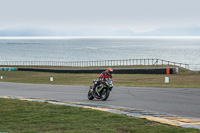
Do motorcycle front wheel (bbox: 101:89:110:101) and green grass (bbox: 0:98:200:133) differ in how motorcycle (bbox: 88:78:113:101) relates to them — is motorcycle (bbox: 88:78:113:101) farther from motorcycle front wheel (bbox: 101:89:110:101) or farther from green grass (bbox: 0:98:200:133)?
green grass (bbox: 0:98:200:133)

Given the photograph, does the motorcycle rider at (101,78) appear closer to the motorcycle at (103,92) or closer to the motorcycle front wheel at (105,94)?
the motorcycle at (103,92)

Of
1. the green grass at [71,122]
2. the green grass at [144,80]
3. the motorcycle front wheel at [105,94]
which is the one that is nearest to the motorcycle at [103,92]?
the motorcycle front wheel at [105,94]

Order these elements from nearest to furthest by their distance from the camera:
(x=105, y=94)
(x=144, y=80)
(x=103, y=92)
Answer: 1. (x=105, y=94)
2. (x=103, y=92)
3. (x=144, y=80)

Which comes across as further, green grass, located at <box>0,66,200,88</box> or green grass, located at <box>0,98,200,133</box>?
green grass, located at <box>0,66,200,88</box>

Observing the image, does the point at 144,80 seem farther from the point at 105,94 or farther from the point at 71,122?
the point at 71,122

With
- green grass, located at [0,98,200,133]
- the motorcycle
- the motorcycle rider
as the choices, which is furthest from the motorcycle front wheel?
green grass, located at [0,98,200,133]

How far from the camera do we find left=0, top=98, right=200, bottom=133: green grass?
8.68m

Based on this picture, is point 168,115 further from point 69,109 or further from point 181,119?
point 69,109

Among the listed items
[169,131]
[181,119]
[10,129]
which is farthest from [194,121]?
[10,129]

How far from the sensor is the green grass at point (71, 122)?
28.5 feet

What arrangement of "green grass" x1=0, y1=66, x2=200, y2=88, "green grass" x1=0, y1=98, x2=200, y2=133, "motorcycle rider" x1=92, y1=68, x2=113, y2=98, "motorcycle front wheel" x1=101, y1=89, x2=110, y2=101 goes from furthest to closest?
"green grass" x1=0, y1=66, x2=200, y2=88 < "motorcycle front wheel" x1=101, y1=89, x2=110, y2=101 < "motorcycle rider" x1=92, y1=68, x2=113, y2=98 < "green grass" x1=0, y1=98, x2=200, y2=133

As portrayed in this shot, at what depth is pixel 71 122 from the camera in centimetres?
999

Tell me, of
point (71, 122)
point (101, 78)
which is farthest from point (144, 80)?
point (71, 122)

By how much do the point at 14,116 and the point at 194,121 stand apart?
5.37 m
